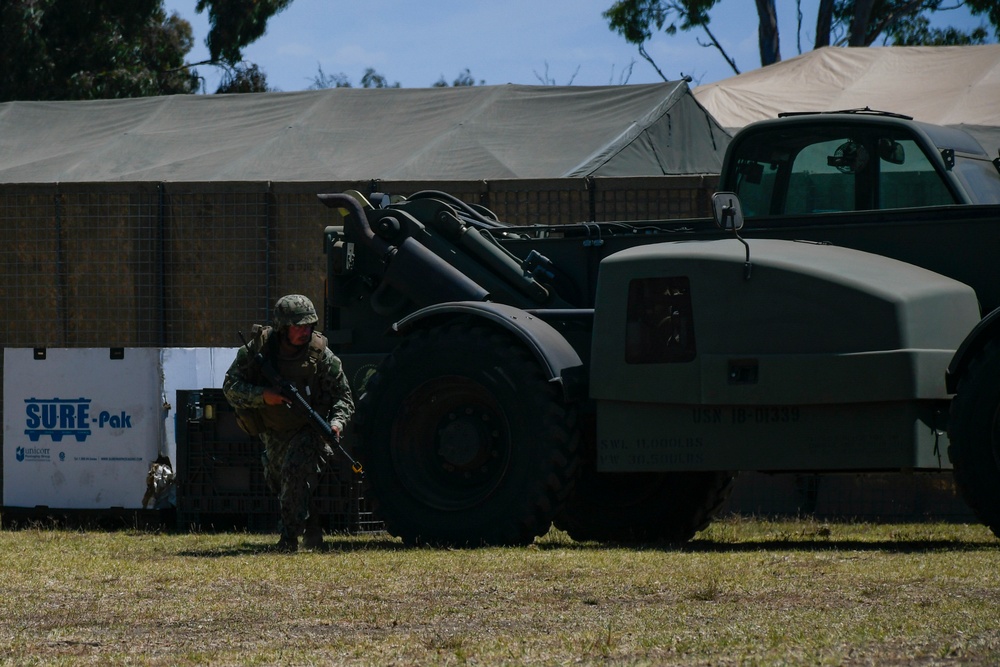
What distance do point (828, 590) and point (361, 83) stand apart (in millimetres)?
42817

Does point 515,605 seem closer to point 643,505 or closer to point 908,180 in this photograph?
point 643,505

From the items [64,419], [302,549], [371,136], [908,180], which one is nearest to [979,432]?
[908,180]

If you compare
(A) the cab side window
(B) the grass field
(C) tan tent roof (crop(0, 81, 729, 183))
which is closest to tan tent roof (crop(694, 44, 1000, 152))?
(C) tan tent roof (crop(0, 81, 729, 183))

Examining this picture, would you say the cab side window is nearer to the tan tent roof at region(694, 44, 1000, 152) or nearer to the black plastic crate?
the black plastic crate

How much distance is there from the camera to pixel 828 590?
6.80m

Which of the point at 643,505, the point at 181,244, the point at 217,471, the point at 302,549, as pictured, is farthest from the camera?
the point at 181,244

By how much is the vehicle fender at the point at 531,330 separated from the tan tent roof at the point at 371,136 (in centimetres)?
623

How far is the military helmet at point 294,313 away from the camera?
9.45 meters

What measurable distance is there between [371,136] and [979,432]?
1072 cm

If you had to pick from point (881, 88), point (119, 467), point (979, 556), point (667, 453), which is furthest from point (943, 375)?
point (881, 88)

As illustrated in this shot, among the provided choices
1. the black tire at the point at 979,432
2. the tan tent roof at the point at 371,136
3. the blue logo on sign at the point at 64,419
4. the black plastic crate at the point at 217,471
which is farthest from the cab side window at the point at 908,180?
the tan tent roof at the point at 371,136

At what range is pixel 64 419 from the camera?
12.3 metres

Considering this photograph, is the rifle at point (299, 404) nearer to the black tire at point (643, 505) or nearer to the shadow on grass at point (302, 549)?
the shadow on grass at point (302, 549)

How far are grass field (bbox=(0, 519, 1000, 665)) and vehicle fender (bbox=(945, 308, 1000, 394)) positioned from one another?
0.96 meters
